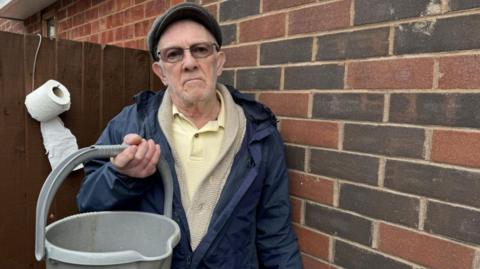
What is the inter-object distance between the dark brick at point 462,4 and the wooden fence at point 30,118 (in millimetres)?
1869

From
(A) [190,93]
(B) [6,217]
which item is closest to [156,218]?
(A) [190,93]

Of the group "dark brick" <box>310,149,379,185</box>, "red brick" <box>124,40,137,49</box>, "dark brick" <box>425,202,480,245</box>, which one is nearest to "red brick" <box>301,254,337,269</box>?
"dark brick" <box>310,149,379,185</box>

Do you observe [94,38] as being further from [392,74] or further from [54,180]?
[392,74]

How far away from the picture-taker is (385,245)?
1.36 metres

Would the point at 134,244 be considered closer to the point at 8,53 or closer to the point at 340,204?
the point at 340,204

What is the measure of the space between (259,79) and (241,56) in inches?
6.8

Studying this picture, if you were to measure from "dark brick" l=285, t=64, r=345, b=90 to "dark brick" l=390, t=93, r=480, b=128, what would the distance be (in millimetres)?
242

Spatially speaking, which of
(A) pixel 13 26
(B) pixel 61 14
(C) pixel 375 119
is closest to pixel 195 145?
(C) pixel 375 119

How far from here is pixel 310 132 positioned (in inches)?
63.3

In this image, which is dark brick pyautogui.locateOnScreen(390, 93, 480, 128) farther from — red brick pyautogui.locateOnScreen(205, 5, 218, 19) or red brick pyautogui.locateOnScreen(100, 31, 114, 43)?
red brick pyautogui.locateOnScreen(100, 31, 114, 43)

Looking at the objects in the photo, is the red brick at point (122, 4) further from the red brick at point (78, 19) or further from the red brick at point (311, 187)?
the red brick at point (311, 187)

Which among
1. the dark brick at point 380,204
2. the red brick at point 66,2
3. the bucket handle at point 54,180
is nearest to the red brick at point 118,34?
the red brick at point 66,2

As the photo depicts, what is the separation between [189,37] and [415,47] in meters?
0.83

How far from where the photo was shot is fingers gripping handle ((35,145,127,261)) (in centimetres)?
103
